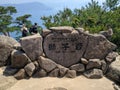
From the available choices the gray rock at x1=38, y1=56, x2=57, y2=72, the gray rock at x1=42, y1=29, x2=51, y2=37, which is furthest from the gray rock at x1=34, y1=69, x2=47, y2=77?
the gray rock at x1=42, y1=29, x2=51, y2=37

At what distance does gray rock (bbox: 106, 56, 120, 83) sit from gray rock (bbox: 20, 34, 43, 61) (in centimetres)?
298

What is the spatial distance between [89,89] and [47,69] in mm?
2061

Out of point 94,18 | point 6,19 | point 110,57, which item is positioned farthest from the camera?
point 6,19

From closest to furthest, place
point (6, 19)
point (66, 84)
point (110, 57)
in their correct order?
point (66, 84) → point (110, 57) → point (6, 19)

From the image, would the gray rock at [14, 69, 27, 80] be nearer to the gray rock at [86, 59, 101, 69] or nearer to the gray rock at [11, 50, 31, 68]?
the gray rock at [11, 50, 31, 68]

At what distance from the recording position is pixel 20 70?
10812 mm

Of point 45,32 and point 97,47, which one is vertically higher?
point 45,32

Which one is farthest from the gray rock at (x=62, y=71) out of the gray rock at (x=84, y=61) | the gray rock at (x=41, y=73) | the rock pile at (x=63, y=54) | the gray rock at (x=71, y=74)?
the gray rock at (x=84, y=61)

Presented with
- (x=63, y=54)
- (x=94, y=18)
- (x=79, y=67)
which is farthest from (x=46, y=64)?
(x=94, y=18)

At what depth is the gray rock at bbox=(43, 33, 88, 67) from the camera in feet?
36.2

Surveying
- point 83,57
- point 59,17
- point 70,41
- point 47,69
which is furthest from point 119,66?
point 59,17

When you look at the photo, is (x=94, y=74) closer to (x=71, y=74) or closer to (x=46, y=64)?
(x=71, y=74)

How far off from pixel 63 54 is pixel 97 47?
147 centimetres

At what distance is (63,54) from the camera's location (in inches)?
439
